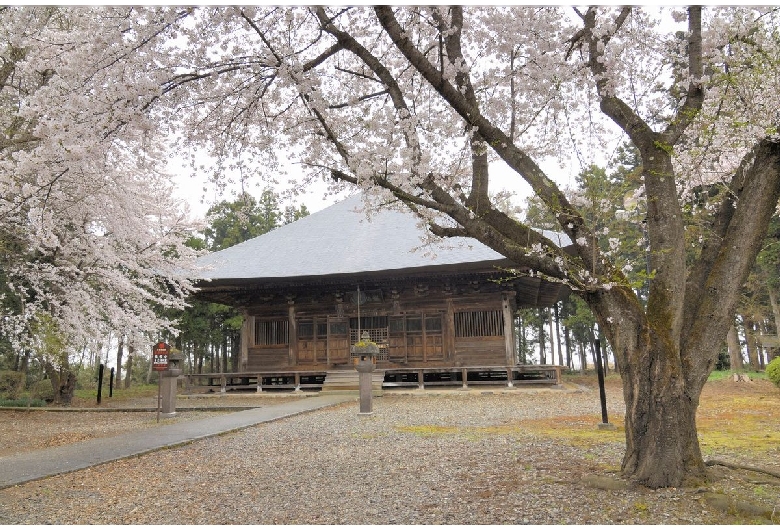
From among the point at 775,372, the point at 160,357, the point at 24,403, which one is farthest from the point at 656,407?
the point at 24,403

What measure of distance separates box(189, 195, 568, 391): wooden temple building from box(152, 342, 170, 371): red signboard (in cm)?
638

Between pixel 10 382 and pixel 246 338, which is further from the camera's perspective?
pixel 246 338

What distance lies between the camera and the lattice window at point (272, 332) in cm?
1828

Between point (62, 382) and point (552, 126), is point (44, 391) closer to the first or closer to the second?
point (62, 382)

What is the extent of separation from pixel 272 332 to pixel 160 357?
832 centimetres

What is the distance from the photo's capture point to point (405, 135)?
6387mm

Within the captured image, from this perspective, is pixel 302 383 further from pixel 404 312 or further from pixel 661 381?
pixel 661 381

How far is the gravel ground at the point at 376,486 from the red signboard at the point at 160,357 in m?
2.97

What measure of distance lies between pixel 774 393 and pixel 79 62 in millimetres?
16952

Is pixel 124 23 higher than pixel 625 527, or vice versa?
pixel 124 23

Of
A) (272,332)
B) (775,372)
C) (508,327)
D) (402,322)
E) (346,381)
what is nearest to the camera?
(775,372)

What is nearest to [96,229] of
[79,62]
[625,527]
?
[79,62]

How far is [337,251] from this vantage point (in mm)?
18219

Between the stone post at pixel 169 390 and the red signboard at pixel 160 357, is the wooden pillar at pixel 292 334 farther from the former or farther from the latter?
the red signboard at pixel 160 357
